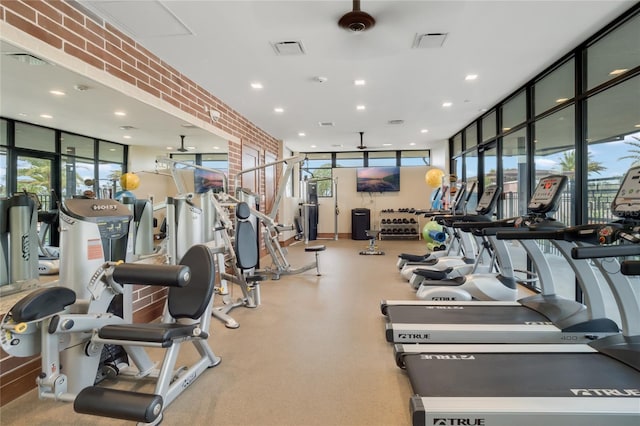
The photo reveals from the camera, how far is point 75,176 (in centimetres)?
310

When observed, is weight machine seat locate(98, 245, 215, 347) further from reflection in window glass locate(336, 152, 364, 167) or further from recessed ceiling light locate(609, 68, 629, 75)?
reflection in window glass locate(336, 152, 364, 167)

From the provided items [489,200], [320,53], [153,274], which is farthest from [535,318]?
[320,53]

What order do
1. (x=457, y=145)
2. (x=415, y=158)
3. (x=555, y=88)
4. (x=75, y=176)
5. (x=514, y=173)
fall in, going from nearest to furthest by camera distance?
(x=75, y=176) < (x=555, y=88) < (x=514, y=173) < (x=457, y=145) < (x=415, y=158)

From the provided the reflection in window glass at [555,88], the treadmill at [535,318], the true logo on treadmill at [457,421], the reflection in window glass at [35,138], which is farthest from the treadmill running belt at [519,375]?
the reflection in window glass at [35,138]

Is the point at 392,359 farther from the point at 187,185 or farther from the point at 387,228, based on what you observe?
the point at 387,228

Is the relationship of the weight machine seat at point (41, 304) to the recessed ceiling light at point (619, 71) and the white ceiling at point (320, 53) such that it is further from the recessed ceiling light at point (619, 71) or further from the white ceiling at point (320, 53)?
the recessed ceiling light at point (619, 71)

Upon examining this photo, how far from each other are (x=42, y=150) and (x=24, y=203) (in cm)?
68

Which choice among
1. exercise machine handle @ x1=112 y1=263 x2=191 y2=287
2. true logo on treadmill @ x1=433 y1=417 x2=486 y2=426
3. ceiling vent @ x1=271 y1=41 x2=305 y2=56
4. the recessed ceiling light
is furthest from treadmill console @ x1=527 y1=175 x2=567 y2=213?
exercise machine handle @ x1=112 y1=263 x2=191 y2=287

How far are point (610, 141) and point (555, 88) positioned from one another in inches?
43.1

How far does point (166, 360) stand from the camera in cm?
183

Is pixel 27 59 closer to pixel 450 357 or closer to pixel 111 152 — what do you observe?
pixel 111 152

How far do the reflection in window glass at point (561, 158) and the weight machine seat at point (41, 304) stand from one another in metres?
4.13

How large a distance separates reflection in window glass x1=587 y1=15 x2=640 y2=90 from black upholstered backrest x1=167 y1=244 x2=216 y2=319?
148 inches

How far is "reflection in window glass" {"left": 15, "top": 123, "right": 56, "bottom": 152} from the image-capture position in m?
2.61
